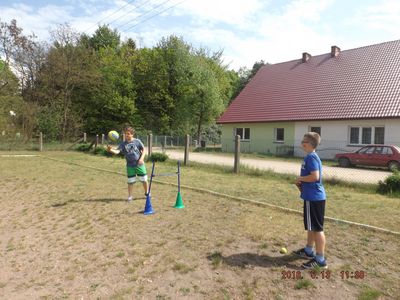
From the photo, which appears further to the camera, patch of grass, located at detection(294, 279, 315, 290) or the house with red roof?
the house with red roof

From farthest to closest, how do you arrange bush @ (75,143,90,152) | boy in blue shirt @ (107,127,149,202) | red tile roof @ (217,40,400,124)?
bush @ (75,143,90,152)
red tile roof @ (217,40,400,124)
boy in blue shirt @ (107,127,149,202)

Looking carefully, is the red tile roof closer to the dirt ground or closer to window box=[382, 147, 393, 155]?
window box=[382, 147, 393, 155]

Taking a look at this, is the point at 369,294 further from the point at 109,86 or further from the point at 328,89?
the point at 109,86

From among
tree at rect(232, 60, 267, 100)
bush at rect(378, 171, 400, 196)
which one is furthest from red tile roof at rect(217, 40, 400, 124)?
tree at rect(232, 60, 267, 100)

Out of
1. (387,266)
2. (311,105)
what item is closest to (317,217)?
(387,266)

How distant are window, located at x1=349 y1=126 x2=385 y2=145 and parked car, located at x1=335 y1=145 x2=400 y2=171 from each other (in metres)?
4.29

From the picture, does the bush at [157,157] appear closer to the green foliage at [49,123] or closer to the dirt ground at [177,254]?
the dirt ground at [177,254]

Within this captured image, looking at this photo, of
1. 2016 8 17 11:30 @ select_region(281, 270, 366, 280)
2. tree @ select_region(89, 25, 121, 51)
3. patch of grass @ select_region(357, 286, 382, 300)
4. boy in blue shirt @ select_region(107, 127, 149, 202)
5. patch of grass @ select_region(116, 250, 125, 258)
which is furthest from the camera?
tree @ select_region(89, 25, 121, 51)

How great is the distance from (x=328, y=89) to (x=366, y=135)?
16.0 ft

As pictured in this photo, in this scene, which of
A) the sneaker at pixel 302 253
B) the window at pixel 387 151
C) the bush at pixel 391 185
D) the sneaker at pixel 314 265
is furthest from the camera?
the window at pixel 387 151

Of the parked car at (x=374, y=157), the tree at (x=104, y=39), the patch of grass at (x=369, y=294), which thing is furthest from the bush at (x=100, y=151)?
the tree at (x=104, y=39)

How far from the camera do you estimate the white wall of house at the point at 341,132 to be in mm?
19266

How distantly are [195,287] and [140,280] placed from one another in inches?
27.0

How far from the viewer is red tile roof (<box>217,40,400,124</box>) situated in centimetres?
2102
